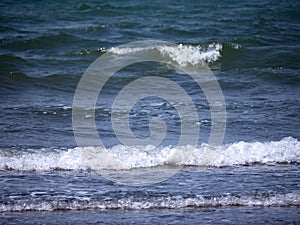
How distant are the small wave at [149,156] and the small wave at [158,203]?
1.25m

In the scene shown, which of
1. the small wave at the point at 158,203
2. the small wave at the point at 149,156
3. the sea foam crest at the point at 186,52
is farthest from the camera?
the sea foam crest at the point at 186,52

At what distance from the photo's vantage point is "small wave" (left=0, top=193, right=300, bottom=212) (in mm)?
5648

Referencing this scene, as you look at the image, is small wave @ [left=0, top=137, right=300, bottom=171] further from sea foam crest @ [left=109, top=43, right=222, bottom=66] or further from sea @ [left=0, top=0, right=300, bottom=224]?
sea foam crest @ [left=109, top=43, right=222, bottom=66]

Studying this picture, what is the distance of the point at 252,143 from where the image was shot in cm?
772

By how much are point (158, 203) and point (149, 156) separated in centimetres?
160

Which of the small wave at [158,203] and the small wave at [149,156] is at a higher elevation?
the small wave at [149,156]

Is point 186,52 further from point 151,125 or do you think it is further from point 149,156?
point 149,156

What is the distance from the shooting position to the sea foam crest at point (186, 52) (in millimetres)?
14625

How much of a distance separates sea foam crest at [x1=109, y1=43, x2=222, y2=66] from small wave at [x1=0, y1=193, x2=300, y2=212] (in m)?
8.63

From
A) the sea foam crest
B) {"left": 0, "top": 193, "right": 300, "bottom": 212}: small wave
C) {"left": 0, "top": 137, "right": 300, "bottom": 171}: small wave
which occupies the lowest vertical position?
{"left": 0, "top": 193, "right": 300, "bottom": 212}: small wave

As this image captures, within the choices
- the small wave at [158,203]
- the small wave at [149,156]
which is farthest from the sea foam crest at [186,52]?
the small wave at [158,203]

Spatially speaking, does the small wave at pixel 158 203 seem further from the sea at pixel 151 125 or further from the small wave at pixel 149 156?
the small wave at pixel 149 156

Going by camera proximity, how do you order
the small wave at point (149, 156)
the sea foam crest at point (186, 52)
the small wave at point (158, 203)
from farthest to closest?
1. the sea foam crest at point (186, 52)
2. the small wave at point (149, 156)
3. the small wave at point (158, 203)

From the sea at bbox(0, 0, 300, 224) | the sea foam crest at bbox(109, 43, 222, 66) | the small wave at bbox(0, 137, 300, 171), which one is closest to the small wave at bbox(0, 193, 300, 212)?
the sea at bbox(0, 0, 300, 224)
